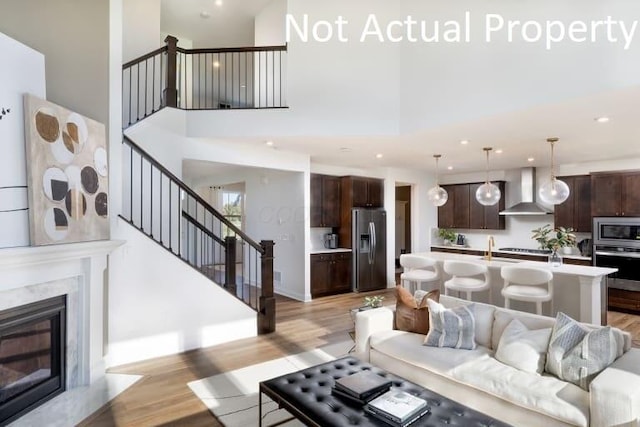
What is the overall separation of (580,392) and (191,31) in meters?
8.36

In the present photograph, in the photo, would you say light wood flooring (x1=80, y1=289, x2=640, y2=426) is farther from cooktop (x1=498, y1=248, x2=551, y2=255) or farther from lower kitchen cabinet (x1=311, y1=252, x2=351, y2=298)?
cooktop (x1=498, y1=248, x2=551, y2=255)

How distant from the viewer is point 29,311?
2695 millimetres

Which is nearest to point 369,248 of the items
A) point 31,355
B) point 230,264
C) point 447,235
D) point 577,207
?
point 447,235

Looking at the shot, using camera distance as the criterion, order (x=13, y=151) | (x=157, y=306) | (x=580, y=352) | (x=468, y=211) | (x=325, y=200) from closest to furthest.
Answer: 1. (x=580, y=352)
2. (x=13, y=151)
3. (x=157, y=306)
4. (x=325, y=200)
5. (x=468, y=211)

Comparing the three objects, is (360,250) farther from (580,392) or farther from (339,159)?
(580,392)

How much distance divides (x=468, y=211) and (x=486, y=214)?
413mm

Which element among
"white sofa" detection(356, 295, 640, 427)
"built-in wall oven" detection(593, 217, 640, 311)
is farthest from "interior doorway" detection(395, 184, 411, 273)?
"white sofa" detection(356, 295, 640, 427)

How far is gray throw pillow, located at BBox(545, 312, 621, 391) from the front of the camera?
221cm

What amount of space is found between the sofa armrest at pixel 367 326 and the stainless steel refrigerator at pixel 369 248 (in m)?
3.61

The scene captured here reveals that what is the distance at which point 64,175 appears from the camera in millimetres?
2895

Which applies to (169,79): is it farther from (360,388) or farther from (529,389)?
(529,389)

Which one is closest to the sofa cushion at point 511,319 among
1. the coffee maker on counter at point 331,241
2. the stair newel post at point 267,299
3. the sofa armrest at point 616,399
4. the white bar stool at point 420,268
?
the sofa armrest at point 616,399

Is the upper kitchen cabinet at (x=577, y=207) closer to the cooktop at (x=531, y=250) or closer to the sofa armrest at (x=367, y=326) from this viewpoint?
the cooktop at (x=531, y=250)

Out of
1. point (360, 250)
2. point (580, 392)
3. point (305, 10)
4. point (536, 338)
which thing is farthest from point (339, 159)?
point (580, 392)
